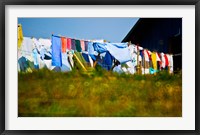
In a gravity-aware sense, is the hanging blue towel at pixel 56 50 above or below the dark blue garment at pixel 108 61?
above

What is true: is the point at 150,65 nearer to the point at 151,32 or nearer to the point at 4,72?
the point at 151,32

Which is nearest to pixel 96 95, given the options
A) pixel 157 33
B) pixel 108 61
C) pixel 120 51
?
pixel 108 61

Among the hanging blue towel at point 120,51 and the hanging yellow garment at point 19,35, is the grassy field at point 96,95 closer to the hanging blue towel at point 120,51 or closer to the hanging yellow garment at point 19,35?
the hanging blue towel at point 120,51

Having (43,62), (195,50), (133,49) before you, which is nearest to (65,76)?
(43,62)

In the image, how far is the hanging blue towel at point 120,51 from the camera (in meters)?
5.46

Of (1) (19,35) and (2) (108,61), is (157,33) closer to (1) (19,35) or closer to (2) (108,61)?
(2) (108,61)

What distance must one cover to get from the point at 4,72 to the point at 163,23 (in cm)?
121

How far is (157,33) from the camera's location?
548 centimetres

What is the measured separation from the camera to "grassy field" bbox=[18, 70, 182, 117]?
5426 millimetres

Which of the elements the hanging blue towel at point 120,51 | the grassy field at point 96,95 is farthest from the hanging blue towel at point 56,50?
the hanging blue towel at point 120,51

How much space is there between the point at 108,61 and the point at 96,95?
27cm

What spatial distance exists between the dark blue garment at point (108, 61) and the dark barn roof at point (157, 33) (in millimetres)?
158

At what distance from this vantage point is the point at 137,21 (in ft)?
17.9

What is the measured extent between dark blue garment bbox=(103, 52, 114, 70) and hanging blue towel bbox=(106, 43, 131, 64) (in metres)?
0.03
